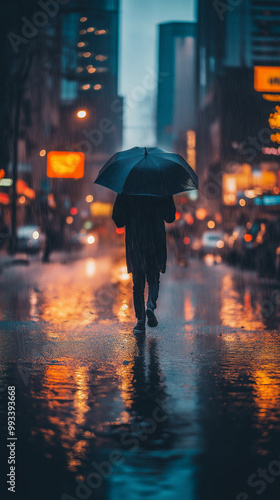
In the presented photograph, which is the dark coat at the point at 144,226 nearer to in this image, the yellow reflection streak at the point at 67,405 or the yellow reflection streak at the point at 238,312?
the yellow reflection streak at the point at 238,312

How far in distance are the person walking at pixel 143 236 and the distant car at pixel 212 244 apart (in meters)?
32.4

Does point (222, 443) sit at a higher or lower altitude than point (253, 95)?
lower

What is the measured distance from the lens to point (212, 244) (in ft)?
142

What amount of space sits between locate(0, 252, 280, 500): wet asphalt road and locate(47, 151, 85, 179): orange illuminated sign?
61.7 meters

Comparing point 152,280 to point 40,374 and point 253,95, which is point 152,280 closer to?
point 40,374

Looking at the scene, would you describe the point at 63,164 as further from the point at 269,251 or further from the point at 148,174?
the point at 148,174

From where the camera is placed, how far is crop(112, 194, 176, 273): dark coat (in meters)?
9.30

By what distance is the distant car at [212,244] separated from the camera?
42.6 meters

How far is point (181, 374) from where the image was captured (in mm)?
6723

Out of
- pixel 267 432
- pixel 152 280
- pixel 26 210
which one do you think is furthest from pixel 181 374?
pixel 26 210

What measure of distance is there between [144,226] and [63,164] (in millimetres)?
64445

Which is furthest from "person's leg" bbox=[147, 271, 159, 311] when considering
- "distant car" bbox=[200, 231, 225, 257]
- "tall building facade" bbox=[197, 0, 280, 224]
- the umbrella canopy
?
"tall building facade" bbox=[197, 0, 280, 224]

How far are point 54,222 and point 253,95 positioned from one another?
6839cm

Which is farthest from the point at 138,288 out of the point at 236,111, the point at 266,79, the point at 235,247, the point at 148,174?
the point at 236,111
